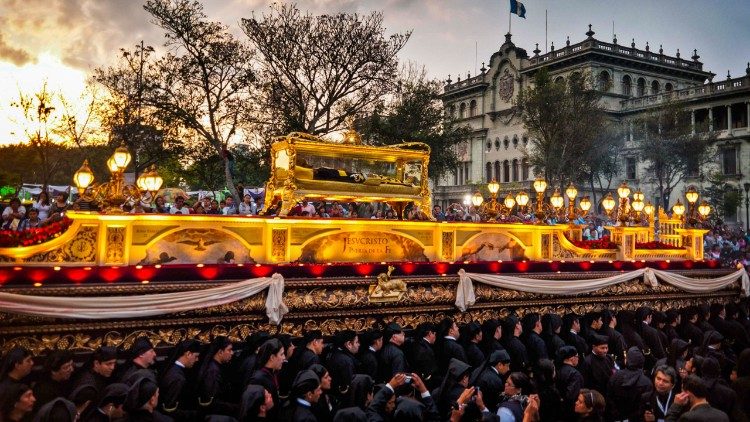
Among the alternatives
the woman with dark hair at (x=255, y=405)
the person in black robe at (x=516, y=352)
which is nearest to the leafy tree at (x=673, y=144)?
the person in black robe at (x=516, y=352)

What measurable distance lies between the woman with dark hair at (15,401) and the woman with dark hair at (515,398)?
15.5 ft

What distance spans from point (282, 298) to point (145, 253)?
2.42 m

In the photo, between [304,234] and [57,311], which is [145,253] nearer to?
[57,311]

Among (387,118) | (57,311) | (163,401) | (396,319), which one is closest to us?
(163,401)

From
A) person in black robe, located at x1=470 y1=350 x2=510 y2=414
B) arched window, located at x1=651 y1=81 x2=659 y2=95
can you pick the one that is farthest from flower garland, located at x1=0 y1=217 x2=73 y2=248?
arched window, located at x1=651 y1=81 x2=659 y2=95

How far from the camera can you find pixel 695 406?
528cm

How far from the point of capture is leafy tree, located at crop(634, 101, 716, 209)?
123ft

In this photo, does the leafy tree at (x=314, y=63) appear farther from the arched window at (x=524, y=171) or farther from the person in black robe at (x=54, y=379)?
the arched window at (x=524, y=171)

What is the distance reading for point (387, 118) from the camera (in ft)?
86.6

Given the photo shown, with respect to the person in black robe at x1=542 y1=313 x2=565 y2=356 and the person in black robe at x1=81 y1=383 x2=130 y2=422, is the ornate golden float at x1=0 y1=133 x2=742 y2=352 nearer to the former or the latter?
the person in black robe at x1=542 y1=313 x2=565 y2=356

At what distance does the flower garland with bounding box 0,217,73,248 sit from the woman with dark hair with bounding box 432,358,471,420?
6.53 meters

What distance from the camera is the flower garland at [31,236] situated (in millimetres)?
8648

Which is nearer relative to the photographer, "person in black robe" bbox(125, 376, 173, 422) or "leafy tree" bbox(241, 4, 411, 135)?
"person in black robe" bbox(125, 376, 173, 422)

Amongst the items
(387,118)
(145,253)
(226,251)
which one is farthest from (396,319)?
(387,118)
